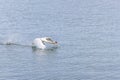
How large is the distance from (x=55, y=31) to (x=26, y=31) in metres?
6.52

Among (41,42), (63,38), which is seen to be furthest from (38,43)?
(63,38)

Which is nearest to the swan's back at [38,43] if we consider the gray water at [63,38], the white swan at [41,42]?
the white swan at [41,42]

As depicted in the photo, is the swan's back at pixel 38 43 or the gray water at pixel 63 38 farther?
the swan's back at pixel 38 43

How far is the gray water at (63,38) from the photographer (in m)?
98.6

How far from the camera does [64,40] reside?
4828 inches

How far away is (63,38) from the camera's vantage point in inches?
4911

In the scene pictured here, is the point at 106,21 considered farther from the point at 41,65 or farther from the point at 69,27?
the point at 41,65

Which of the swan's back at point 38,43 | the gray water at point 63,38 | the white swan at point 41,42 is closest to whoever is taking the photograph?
the gray water at point 63,38

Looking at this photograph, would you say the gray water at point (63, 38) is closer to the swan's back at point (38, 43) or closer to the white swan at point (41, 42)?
the swan's back at point (38, 43)

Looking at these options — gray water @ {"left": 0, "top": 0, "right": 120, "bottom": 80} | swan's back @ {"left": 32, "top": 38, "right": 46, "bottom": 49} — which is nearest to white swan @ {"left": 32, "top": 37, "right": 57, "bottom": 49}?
swan's back @ {"left": 32, "top": 38, "right": 46, "bottom": 49}

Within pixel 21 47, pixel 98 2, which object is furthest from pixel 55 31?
pixel 98 2

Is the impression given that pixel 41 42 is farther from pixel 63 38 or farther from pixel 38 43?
pixel 63 38

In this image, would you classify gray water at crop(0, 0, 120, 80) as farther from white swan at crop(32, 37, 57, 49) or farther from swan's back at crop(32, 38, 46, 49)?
white swan at crop(32, 37, 57, 49)

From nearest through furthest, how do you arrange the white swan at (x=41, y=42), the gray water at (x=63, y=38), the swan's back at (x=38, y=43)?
the gray water at (x=63, y=38)
the swan's back at (x=38, y=43)
the white swan at (x=41, y=42)
